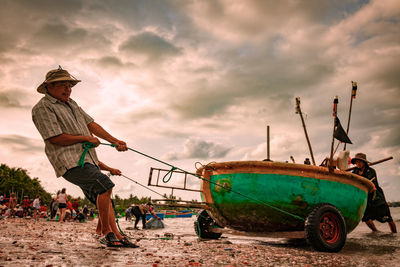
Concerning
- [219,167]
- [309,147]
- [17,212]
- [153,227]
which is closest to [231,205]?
[219,167]

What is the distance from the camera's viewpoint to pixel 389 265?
3945 millimetres

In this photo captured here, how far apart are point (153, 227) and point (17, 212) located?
11.1 metres

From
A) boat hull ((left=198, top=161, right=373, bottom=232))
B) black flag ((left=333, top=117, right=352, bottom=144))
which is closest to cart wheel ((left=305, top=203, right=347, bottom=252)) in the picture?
boat hull ((left=198, top=161, right=373, bottom=232))

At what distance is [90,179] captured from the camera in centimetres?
391

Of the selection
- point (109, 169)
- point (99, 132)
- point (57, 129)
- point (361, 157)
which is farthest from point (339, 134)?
point (57, 129)

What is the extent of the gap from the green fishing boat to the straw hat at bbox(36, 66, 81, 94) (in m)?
2.72

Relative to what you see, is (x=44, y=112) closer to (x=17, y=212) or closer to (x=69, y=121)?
(x=69, y=121)

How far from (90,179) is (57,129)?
0.72 meters

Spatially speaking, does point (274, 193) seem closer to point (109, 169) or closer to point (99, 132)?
point (109, 169)

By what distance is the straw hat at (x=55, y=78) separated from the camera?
4035 millimetres

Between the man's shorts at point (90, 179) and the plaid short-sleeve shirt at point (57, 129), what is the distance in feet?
0.30

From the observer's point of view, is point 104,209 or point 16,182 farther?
point 16,182

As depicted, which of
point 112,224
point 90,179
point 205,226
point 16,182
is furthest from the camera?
point 16,182

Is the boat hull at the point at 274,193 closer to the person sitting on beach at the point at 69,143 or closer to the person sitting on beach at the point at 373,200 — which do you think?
the person sitting on beach at the point at 69,143
